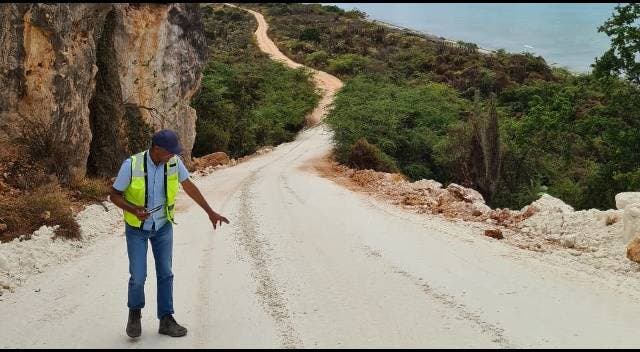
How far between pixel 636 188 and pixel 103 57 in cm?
1461

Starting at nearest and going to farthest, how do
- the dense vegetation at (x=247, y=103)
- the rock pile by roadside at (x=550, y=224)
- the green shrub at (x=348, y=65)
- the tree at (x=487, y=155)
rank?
the rock pile by roadside at (x=550, y=224)
the tree at (x=487, y=155)
the dense vegetation at (x=247, y=103)
the green shrub at (x=348, y=65)

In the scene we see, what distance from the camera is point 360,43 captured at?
6212 cm

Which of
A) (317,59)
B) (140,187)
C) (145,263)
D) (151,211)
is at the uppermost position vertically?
(140,187)

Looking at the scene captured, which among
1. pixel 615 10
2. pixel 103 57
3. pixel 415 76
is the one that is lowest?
pixel 415 76

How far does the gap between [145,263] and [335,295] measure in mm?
2143

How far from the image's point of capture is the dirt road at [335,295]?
17.7 feet

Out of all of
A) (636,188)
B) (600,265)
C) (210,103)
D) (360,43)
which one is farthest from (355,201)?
(360,43)

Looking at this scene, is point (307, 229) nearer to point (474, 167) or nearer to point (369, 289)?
point (369, 289)

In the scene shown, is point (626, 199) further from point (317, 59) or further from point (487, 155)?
point (317, 59)

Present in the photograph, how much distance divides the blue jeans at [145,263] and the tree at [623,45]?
1868cm

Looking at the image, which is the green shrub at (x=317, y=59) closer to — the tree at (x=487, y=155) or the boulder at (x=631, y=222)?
the tree at (x=487, y=155)

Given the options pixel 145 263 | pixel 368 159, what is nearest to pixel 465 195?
pixel 368 159

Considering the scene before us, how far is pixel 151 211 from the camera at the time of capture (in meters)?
5.11

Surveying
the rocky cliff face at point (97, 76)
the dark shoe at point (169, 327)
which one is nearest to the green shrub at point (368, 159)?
the rocky cliff face at point (97, 76)
